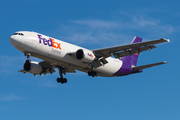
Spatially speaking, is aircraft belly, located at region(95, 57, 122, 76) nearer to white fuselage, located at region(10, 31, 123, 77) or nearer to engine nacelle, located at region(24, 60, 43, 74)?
white fuselage, located at region(10, 31, 123, 77)

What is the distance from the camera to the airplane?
40.2 metres

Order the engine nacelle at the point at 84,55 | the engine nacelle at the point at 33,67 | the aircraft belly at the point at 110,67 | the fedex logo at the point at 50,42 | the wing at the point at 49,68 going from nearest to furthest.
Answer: the fedex logo at the point at 50,42
the engine nacelle at the point at 84,55
the aircraft belly at the point at 110,67
the engine nacelle at the point at 33,67
the wing at the point at 49,68

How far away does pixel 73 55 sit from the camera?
42.1 meters

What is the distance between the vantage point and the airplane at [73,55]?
4016 centimetres

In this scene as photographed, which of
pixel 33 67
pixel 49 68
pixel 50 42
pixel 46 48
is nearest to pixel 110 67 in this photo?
pixel 49 68

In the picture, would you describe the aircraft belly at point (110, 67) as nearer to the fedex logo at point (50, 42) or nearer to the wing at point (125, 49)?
the wing at point (125, 49)

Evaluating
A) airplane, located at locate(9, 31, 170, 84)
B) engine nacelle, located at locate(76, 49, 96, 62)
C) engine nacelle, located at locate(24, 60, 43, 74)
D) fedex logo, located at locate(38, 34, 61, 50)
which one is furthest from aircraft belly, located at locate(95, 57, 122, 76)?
engine nacelle, located at locate(24, 60, 43, 74)

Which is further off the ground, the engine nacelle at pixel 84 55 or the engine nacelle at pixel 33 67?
the engine nacelle at pixel 33 67

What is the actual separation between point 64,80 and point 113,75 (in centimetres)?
729

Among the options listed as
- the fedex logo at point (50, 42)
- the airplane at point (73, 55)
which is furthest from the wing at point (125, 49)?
the fedex logo at point (50, 42)

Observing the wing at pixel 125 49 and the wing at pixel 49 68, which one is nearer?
the wing at pixel 125 49

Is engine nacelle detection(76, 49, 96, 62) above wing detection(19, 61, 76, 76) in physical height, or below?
below

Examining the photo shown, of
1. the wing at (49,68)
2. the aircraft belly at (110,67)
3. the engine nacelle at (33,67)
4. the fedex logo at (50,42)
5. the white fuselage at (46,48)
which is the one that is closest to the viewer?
the white fuselage at (46,48)

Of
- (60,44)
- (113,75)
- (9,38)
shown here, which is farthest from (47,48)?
(113,75)
